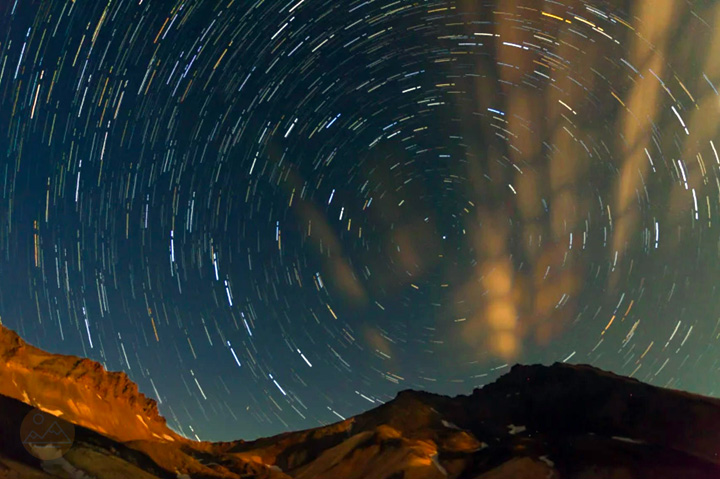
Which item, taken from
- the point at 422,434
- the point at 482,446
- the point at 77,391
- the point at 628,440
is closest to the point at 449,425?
the point at 422,434

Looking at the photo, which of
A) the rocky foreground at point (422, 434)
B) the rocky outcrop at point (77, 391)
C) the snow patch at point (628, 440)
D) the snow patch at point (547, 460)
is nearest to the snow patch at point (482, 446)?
the rocky foreground at point (422, 434)

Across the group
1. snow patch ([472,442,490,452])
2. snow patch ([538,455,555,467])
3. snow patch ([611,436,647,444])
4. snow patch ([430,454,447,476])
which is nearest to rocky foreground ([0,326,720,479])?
snow patch ([611,436,647,444])

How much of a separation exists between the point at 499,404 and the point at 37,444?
4698 inches

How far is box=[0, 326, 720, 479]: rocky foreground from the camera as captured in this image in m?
78.6

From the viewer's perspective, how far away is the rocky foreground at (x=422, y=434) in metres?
78.6

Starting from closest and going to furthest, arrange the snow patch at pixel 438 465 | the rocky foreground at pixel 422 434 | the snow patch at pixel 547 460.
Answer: the rocky foreground at pixel 422 434 → the snow patch at pixel 547 460 → the snow patch at pixel 438 465

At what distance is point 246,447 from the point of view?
527 ft

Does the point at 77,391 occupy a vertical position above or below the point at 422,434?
below

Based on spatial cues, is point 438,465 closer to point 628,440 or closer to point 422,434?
point 422,434

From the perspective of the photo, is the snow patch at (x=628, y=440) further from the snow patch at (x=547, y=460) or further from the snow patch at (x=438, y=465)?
the snow patch at (x=438, y=465)

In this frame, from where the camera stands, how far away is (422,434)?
127938 millimetres

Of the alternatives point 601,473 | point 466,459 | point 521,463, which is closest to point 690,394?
point 601,473

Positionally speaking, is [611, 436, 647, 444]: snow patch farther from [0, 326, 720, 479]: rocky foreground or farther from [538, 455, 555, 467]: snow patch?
[538, 455, 555, 467]: snow patch

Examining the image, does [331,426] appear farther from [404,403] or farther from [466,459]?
[466,459]
